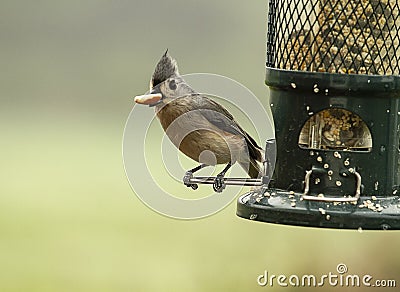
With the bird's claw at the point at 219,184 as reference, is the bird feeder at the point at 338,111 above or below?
above

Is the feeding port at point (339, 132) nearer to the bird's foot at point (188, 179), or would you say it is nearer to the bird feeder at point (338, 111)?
the bird feeder at point (338, 111)

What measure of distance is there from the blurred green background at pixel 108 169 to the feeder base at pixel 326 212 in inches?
133

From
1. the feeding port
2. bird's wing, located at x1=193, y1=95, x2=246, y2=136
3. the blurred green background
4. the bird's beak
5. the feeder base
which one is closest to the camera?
the feeder base

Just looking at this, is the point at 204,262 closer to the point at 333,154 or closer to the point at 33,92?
the point at 333,154

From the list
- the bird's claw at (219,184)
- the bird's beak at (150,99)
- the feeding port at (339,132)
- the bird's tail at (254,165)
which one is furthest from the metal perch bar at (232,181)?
the bird's beak at (150,99)

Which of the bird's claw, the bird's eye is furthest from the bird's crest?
the bird's claw

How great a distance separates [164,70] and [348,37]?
91 centimetres

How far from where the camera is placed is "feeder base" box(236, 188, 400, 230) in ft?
17.4

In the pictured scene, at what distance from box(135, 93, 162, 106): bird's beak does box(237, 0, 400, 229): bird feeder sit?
57 cm

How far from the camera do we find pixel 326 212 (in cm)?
533

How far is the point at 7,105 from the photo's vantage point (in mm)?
16562

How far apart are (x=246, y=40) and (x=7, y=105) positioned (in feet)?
12.7

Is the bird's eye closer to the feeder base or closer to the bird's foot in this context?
the bird's foot

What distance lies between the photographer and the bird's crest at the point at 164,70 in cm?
586
